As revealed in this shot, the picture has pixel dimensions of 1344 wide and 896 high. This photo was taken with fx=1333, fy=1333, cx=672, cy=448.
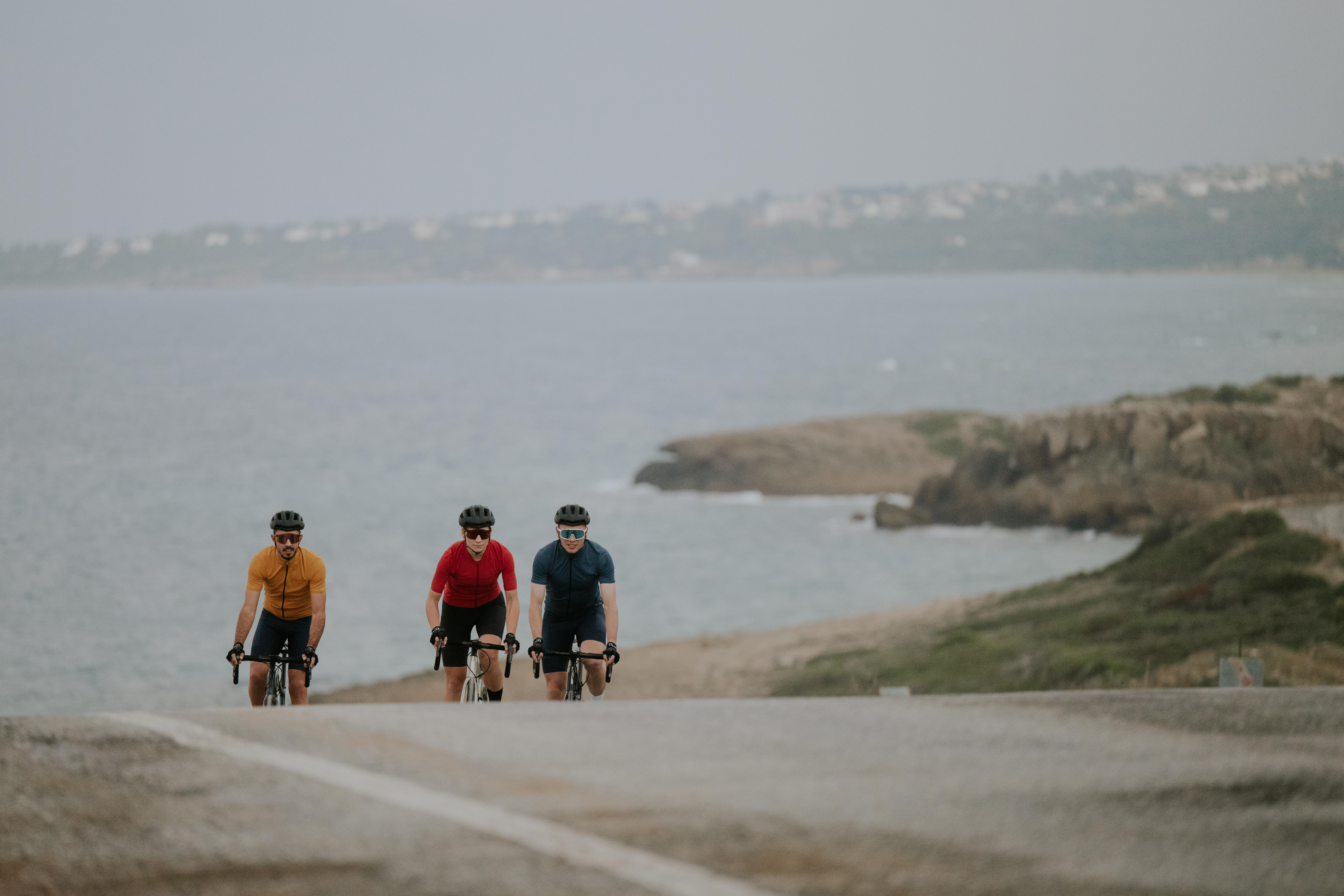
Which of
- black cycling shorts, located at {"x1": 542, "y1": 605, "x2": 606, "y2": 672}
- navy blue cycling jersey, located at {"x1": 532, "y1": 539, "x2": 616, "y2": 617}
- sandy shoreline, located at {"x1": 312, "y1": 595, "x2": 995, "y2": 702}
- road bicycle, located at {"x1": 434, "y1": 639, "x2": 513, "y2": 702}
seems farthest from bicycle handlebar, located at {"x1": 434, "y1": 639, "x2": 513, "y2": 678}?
sandy shoreline, located at {"x1": 312, "y1": 595, "x2": 995, "y2": 702}

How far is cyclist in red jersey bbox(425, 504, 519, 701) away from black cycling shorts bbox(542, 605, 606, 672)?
269 mm

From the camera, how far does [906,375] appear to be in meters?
139

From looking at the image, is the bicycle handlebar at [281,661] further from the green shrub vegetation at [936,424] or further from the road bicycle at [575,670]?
the green shrub vegetation at [936,424]

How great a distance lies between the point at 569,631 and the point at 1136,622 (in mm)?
19729

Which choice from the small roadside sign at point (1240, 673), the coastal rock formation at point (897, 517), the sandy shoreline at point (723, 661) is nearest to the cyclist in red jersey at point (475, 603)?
the small roadside sign at point (1240, 673)

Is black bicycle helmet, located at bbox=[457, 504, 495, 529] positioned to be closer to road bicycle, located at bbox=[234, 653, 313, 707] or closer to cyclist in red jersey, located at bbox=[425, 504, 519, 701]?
cyclist in red jersey, located at bbox=[425, 504, 519, 701]

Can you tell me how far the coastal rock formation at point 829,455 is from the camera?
221 feet

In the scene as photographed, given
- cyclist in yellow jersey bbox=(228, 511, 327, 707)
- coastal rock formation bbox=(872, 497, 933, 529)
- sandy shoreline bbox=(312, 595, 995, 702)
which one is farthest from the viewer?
coastal rock formation bbox=(872, 497, 933, 529)

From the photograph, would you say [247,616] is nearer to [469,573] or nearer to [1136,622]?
[469,573]

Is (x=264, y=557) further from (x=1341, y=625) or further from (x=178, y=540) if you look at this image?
(x=178, y=540)

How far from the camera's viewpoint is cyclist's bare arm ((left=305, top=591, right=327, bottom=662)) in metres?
9.56

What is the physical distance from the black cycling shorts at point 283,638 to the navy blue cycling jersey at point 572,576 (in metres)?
1.83

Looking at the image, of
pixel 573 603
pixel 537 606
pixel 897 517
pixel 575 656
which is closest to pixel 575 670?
pixel 575 656

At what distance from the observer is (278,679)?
10.0 metres
